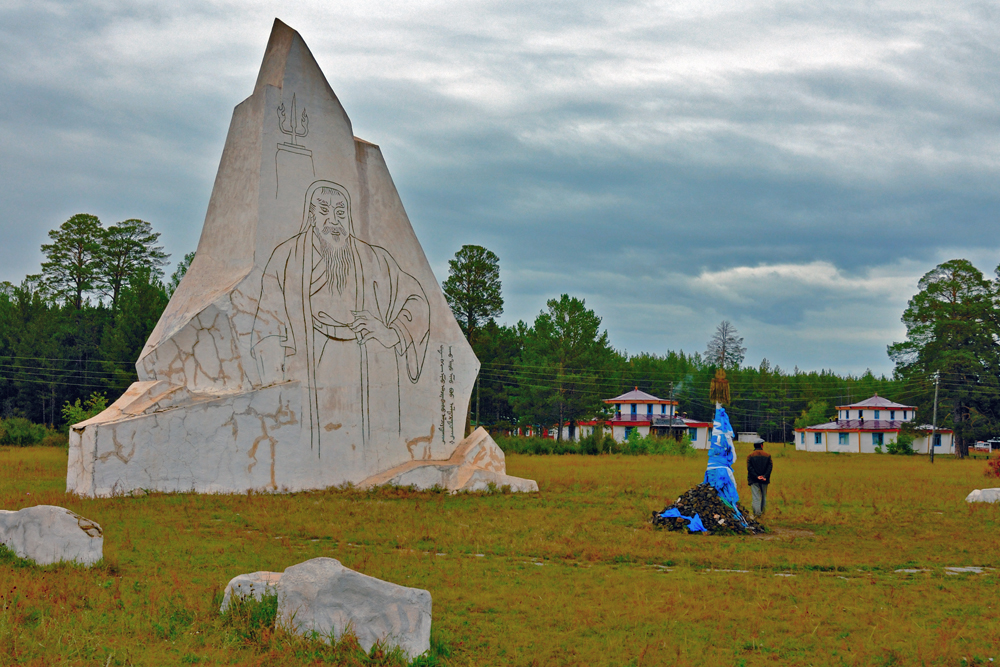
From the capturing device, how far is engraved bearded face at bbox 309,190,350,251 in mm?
17781

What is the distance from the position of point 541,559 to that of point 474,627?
3573 mm

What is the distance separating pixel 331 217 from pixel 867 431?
5400 cm

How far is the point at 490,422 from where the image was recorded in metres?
56.9

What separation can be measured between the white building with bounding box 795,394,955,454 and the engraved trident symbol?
2115 inches

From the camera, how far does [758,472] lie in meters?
14.6

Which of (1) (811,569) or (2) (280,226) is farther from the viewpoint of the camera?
(2) (280,226)

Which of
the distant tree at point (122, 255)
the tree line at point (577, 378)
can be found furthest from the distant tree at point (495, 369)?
the distant tree at point (122, 255)

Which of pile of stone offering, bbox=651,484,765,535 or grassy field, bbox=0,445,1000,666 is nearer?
grassy field, bbox=0,445,1000,666

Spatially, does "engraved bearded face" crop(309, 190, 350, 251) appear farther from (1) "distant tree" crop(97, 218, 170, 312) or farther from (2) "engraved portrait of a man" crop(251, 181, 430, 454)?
(1) "distant tree" crop(97, 218, 170, 312)

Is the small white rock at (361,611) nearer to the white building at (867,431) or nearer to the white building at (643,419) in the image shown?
the white building at (643,419)

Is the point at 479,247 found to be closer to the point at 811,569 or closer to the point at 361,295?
the point at 361,295

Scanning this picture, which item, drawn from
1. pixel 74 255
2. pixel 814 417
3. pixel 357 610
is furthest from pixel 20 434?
pixel 814 417

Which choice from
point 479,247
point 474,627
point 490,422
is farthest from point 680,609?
point 490,422

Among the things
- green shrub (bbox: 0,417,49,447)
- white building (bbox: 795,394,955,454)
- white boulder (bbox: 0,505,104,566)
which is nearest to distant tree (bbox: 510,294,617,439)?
white building (bbox: 795,394,955,454)
